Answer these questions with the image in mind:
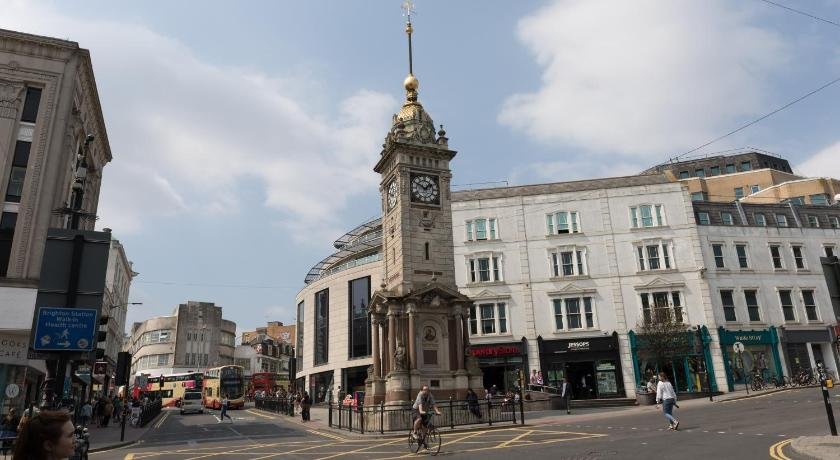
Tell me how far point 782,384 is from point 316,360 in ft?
130

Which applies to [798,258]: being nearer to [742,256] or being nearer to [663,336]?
[742,256]

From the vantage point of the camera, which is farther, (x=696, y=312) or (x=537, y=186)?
(x=537, y=186)

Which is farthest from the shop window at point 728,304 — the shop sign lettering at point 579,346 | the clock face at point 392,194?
the clock face at point 392,194

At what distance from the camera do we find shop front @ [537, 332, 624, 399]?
38.6 meters

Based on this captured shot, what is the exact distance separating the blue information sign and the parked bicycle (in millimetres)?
9874

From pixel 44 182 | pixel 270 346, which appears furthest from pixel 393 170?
pixel 270 346

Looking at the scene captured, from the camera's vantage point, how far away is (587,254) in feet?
135

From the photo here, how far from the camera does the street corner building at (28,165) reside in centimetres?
2875

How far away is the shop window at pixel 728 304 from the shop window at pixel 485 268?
16.4 m

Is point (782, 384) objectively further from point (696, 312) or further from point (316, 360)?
point (316, 360)

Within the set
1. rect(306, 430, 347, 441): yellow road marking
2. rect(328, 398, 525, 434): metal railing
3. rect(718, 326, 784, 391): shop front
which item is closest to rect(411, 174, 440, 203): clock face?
rect(328, 398, 525, 434): metal railing

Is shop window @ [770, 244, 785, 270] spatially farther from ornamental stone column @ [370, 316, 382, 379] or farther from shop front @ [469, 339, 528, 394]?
ornamental stone column @ [370, 316, 382, 379]

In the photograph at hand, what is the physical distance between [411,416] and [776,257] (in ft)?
114

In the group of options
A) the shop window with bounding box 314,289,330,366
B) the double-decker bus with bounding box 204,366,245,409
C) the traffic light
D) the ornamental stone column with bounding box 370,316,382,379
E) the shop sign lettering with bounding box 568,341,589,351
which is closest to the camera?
the traffic light
